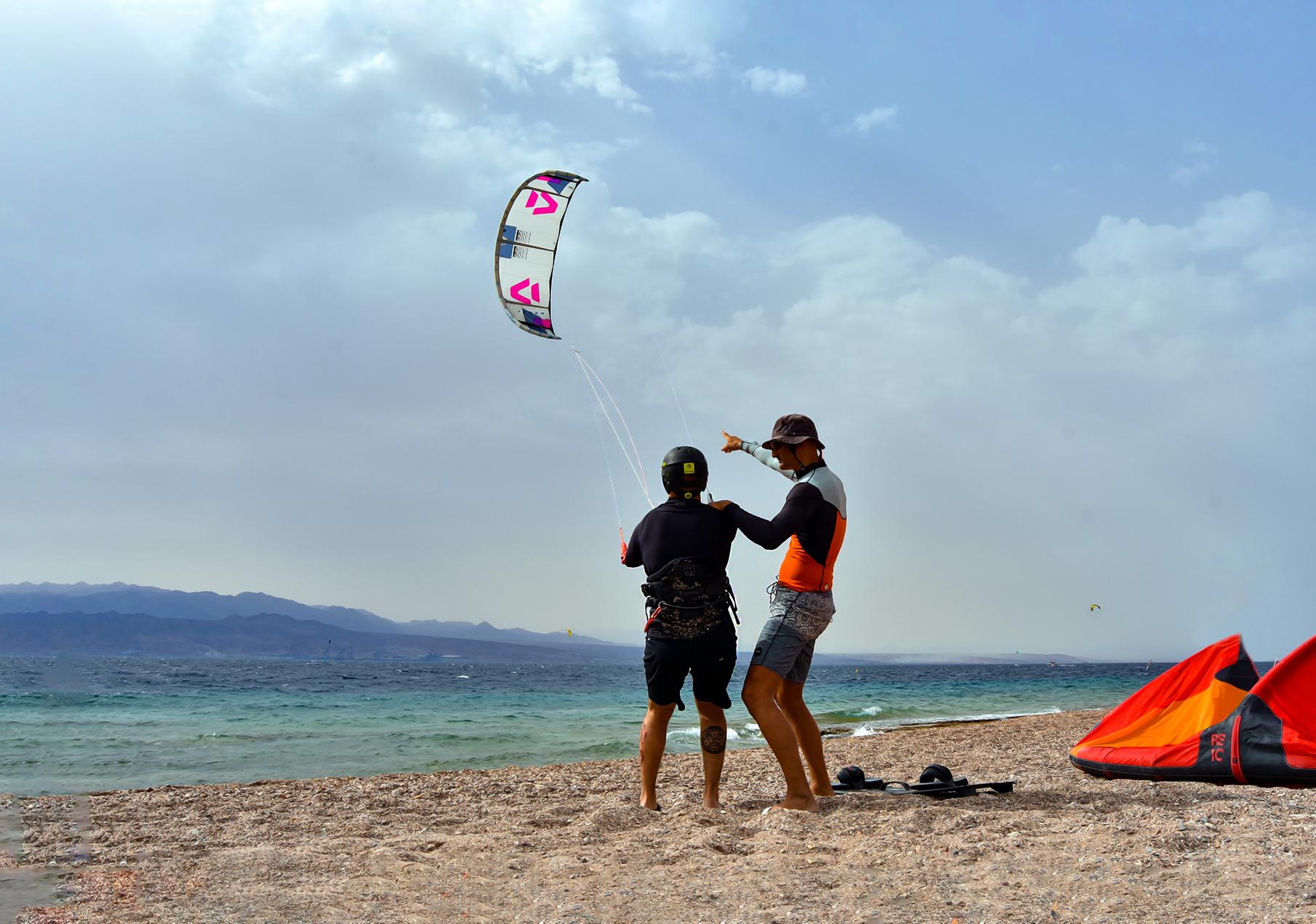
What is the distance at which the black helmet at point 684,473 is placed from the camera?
5066 millimetres

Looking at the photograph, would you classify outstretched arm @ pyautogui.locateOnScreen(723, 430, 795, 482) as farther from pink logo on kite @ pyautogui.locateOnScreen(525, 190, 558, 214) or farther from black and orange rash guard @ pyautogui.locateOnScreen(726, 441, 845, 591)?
pink logo on kite @ pyautogui.locateOnScreen(525, 190, 558, 214)

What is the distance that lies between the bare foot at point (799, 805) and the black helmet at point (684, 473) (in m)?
1.69

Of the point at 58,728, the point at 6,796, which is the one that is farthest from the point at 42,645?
the point at 6,796

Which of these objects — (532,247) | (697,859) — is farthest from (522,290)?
(697,859)

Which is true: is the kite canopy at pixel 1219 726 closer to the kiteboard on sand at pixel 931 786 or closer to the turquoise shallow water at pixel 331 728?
the kiteboard on sand at pixel 931 786

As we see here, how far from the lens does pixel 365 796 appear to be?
21.5 feet

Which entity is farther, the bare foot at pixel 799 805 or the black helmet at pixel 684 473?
the black helmet at pixel 684 473

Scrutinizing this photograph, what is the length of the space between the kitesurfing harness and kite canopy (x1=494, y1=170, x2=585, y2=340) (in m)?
3.94

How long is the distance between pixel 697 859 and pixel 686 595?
1.46 m

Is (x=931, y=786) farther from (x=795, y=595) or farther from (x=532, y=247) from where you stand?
(x=532, y=247)

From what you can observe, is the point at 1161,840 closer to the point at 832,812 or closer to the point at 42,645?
the point at 832,812

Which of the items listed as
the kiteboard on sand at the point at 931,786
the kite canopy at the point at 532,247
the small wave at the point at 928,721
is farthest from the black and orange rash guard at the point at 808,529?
the small wave at the point at 928,721

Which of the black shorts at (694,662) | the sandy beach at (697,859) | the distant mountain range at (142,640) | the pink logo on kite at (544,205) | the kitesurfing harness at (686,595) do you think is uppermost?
the pink logo on kite at (544,205)

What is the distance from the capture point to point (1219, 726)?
5305mm
